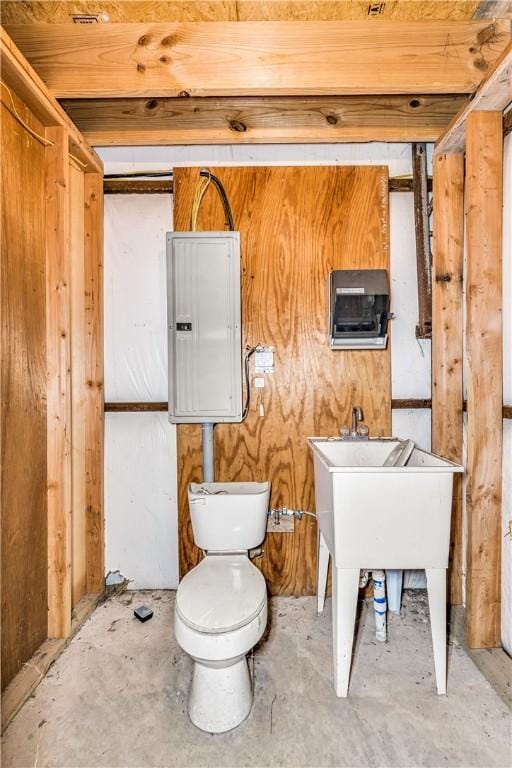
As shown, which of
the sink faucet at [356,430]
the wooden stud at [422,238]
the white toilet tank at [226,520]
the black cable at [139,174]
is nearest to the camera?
the white toilet tank at [226,520]

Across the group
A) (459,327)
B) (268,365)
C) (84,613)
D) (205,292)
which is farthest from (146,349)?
(459,327)

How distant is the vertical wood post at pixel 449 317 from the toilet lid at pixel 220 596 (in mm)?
1030

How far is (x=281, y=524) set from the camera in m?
1.99

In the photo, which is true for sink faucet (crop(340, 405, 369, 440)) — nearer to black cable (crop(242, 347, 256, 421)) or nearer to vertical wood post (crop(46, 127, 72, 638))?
black cable (crop(242, 347, 256, 421))

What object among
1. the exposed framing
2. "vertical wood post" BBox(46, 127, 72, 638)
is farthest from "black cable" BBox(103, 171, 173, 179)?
"vertical wood post" BBox(46, 127, 72, 638)

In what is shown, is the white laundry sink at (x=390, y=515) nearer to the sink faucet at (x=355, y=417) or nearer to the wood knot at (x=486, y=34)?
the sink faucet at (x=355, y=417)

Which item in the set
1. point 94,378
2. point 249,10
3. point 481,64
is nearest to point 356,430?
point 94,378

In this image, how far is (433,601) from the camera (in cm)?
142

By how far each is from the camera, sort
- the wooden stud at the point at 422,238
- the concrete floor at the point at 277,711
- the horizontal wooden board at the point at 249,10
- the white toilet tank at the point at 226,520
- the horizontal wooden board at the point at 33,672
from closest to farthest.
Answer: the concrete floor at the point at 277,711
the horizontal wooden board at the point at 33,672
the horizontal wooden board at the point at 249,10
the white toilet tank at the point at 226,520
the wooden stud at the point at 422,238

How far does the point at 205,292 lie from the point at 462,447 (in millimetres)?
1407

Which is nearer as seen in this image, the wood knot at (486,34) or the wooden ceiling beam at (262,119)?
the wood knot at (486,34)

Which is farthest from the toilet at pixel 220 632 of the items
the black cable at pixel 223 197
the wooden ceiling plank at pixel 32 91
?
the wooden ceiling plank at pixel 32 91

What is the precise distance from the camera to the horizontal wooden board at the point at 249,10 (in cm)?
149

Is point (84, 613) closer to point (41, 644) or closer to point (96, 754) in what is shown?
point (41, 644)
